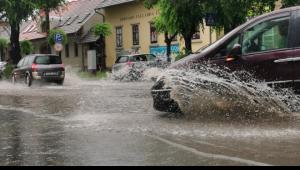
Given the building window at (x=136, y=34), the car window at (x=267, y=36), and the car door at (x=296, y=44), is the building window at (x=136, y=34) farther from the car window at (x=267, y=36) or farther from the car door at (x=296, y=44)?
the car door at (x=296, y=44)

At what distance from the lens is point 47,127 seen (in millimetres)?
9805

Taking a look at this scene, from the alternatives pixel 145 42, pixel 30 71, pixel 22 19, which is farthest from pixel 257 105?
pixel 145 42

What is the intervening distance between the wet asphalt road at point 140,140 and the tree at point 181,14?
11.3 meters

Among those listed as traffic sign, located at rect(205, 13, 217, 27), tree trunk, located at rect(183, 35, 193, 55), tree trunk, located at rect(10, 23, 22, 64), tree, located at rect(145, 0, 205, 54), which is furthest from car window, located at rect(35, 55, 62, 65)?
tree trunk, located at rect(10, 23, 22, 64)

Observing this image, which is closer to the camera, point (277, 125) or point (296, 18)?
point (277, 125)

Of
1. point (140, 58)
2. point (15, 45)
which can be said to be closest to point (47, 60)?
point (140, 58)

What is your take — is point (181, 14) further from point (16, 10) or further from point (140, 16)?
point (140, 16)

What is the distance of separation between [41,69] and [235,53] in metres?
17.1

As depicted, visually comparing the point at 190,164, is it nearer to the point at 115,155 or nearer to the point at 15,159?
the point at 115,155

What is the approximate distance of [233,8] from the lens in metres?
20.8

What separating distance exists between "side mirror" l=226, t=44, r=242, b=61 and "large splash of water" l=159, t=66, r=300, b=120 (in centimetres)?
25

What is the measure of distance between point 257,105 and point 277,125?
2.55 ft

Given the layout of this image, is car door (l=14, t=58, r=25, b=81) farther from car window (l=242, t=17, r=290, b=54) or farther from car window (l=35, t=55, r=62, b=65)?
car window (l=242, t=17, r=290, b=54)

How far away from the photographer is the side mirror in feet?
32.2
